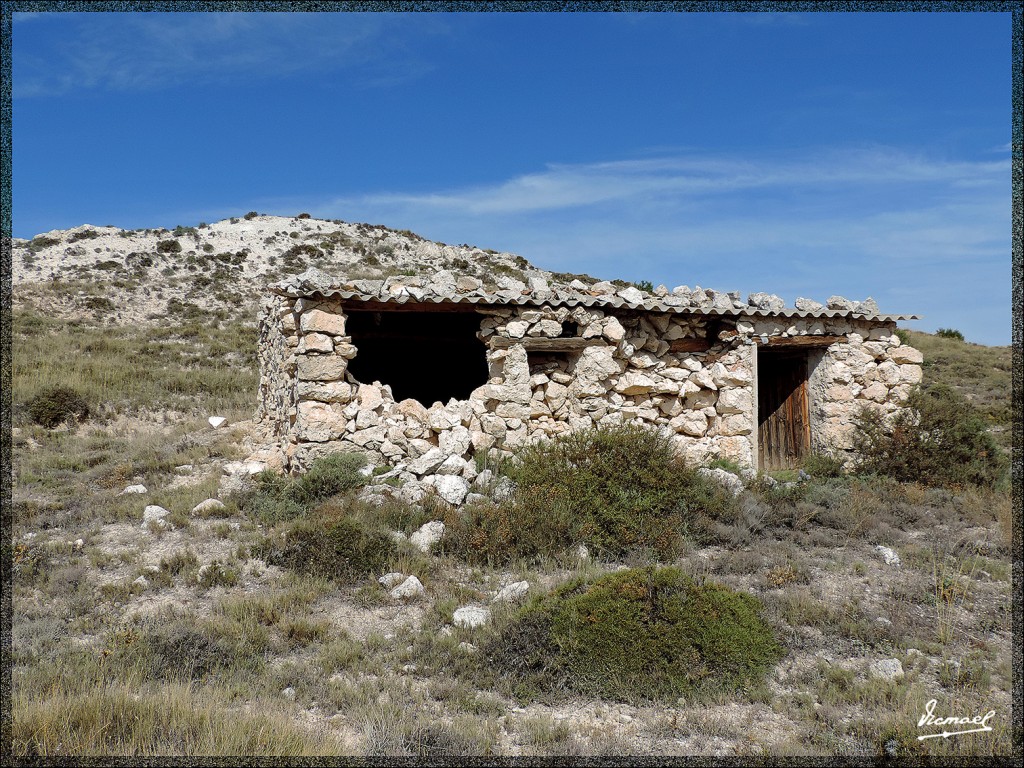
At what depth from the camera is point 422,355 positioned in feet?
48.0

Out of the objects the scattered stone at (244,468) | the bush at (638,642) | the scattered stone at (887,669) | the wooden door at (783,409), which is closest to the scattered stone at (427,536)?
the bush at (638,642)

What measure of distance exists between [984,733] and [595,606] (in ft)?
8.07

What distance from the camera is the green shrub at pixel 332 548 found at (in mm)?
6684

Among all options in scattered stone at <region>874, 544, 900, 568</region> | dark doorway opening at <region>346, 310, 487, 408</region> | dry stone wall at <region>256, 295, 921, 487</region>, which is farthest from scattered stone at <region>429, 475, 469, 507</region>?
scattered stone at <region>874, 544, 900, 568</region>

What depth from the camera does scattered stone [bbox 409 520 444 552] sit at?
23.8 feet

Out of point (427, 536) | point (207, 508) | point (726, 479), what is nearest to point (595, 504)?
point (427, 536)

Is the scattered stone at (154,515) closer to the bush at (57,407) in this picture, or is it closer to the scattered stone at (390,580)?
the scattered stone at (390,580)

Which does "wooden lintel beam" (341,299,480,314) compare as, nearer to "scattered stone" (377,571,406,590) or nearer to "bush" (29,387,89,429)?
"scattered stone" (377,571,406,590)

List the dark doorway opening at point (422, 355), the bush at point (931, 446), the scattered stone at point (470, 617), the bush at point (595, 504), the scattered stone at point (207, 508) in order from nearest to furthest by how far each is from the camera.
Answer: the scattered stone at point (470, 617), the bush at point (595, 504), the scattered stone at point (207, 508), the bush at point (931, 446), the dark doorway opening at point (422, 355)

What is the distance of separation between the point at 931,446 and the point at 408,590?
8123mm

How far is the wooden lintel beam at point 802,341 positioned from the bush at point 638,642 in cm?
638

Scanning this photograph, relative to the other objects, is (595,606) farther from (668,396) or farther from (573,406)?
(668,396)

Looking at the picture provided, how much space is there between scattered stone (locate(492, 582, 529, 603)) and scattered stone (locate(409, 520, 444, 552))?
126 cm

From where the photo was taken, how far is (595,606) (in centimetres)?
532
